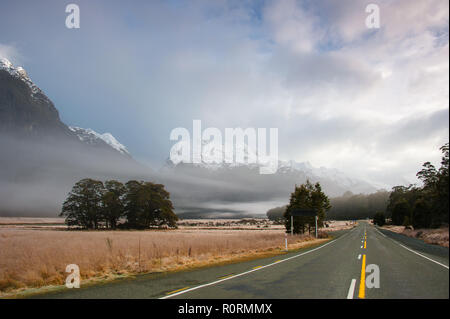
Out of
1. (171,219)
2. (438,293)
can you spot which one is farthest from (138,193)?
(438,293)

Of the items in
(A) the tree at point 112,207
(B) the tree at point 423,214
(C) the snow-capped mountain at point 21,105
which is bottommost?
(A) the tree at point 112,207

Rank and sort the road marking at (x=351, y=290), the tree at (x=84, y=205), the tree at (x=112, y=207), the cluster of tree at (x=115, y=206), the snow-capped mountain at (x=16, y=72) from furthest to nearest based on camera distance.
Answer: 1. the snow-capped mountain at (x=16, y=72)
2. the tree at (x=112, y=207)
3. the cluster of tree at (x=115, y=206)
4. the tree at (x=84, y=205)
5. the road marking at (x=351, y=290)

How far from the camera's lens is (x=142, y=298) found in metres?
8.12

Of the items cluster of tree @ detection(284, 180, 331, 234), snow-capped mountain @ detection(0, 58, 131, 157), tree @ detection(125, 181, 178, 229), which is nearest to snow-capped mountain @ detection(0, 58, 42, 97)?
snow-capped mountain @ detection(0, 58, 131, 157)

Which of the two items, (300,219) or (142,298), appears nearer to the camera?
(142,298)

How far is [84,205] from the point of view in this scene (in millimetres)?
59094

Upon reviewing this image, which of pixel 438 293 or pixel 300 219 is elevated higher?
pixel 438 293

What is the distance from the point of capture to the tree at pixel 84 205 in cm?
5722

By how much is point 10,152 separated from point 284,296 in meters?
129

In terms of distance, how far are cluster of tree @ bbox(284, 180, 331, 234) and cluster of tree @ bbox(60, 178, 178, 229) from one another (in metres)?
29.8

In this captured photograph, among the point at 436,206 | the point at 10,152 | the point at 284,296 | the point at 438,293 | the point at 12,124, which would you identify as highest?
the point at 12,124

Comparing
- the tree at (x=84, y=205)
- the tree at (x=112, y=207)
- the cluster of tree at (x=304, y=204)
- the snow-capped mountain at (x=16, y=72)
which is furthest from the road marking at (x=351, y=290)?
the snow-capped mountain at (x=16, y=72)

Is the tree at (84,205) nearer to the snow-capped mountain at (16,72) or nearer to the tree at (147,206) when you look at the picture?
the tree at (147,206)
